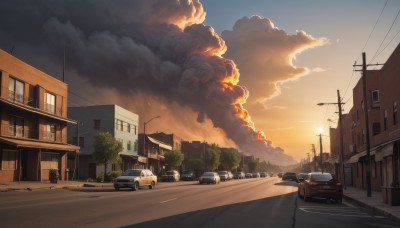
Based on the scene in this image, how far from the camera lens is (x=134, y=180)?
110 ft

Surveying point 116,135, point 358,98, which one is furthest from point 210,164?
point 358,98

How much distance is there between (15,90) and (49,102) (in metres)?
6.95

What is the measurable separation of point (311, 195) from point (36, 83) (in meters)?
31.5

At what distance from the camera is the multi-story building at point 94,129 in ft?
206

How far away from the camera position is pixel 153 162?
277 feet

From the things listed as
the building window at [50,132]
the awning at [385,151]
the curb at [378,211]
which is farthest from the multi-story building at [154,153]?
the curb at [378,211]

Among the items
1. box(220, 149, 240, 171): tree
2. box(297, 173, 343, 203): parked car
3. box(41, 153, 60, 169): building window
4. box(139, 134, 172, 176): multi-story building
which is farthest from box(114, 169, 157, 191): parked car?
box(220, 149, 240, 171): tree

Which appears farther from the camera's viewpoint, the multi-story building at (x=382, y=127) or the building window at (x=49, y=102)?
the building window at (x=49, y=102)

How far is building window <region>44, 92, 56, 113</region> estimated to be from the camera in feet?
154

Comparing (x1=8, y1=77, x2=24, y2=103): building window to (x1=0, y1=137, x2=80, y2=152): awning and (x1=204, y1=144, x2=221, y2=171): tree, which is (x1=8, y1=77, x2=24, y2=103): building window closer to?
(x1=0, y1=137, x2=80, y2=152): awning

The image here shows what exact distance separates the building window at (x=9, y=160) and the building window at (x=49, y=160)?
4632 mm

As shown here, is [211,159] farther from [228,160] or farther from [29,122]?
[29,122]

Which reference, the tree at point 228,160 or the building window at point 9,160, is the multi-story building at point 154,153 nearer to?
the building window at point 9,160

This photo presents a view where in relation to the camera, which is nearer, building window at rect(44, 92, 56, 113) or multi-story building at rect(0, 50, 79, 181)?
multi-story building at rect(0, 50, 79, 181)
